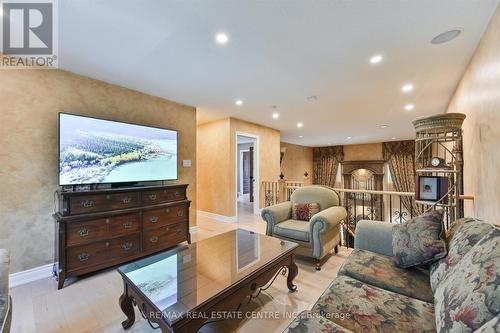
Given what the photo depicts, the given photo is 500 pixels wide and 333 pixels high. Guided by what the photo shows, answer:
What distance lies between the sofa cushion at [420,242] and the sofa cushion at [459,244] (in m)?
0.05

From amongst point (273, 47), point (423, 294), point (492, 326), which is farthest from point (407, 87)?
point (492, 326)

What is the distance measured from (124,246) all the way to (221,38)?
262cm

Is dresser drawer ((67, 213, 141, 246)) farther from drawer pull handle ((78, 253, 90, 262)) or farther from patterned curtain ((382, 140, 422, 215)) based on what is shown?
patterned curtain ((382, 140, 422, 215))

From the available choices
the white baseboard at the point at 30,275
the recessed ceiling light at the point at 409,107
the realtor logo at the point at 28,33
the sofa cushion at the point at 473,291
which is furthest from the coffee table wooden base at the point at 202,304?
the recessed ceiling light at the point at 409,107

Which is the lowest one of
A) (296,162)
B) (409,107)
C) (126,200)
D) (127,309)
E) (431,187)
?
(127,309)

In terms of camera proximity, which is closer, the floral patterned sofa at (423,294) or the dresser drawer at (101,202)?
the floral patterned sofa at (423,294)

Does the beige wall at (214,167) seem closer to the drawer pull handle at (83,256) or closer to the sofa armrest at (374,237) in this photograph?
the drawer pull handle at (83,256)

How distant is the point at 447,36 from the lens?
1.94 metres

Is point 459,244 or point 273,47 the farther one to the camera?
point 273,47

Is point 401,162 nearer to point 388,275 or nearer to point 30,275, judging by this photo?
point 388,275

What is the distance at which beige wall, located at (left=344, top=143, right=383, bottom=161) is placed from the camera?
29.7ft

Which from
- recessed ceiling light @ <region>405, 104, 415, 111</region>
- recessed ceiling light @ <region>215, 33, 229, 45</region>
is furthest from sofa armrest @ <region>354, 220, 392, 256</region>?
recessed ceiling light @ <region>405, 104, 415, 111</region>

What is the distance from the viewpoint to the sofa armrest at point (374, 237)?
1823 millimetres

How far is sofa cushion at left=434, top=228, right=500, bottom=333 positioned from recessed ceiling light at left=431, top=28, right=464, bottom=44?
186cm
